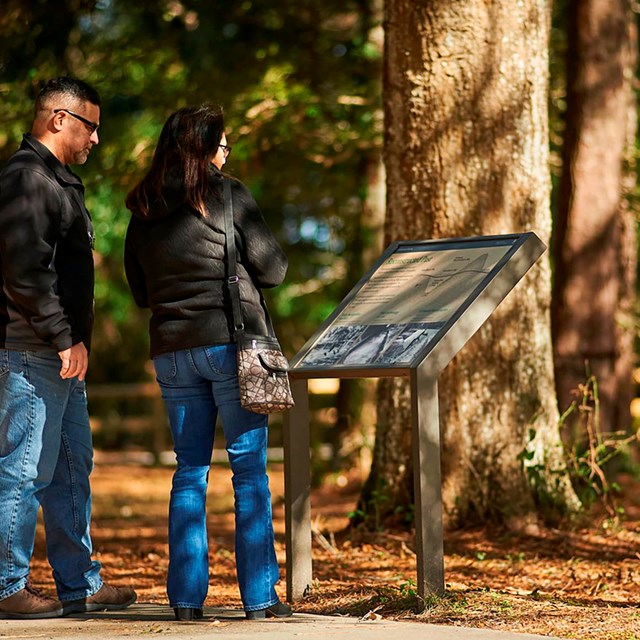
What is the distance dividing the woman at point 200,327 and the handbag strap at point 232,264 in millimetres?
25

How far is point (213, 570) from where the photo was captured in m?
7.43

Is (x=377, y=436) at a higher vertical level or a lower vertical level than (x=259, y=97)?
lower

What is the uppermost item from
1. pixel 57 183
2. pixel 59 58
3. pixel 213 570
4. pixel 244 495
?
pixel 59 58

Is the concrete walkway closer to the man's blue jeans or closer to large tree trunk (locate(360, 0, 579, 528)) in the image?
the man's blue jeans

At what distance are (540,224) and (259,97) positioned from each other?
5.44 metres

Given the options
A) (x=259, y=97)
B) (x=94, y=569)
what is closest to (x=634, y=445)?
(x=259, y=97)

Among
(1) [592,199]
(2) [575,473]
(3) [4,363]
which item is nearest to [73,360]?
(3) [4,363]

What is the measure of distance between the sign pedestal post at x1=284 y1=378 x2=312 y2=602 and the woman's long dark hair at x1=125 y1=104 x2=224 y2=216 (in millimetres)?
1017

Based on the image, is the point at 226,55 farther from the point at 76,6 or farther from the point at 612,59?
the point at 612,59

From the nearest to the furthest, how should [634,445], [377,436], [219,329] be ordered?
[219,329] → [377,436] → [634,445]

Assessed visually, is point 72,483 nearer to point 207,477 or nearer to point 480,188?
point 207,477

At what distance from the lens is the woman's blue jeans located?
501cm

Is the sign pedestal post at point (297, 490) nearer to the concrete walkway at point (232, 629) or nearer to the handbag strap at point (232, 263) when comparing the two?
the concrete walkway at point (232, 629)

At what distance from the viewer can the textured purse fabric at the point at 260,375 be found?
4.89 metres
